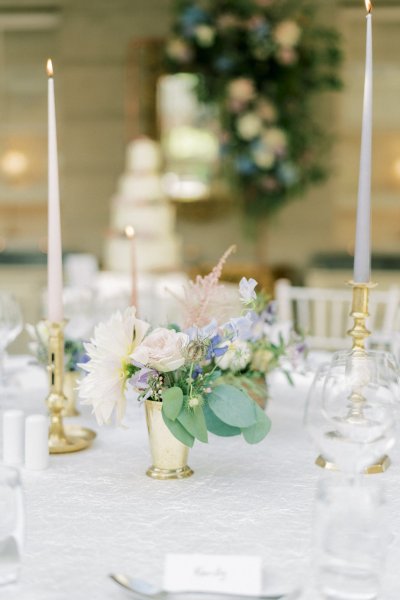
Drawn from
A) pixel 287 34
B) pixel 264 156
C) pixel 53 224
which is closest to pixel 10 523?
pixel 53 224

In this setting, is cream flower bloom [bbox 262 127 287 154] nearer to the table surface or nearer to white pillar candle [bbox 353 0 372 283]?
the table surface

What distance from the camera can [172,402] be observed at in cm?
119

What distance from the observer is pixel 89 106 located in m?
5.16

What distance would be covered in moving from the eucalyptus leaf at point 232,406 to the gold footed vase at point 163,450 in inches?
2.9

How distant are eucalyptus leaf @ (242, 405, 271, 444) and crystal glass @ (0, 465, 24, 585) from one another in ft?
1.36

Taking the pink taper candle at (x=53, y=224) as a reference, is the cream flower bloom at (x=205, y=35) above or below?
above

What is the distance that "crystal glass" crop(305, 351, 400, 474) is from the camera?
3.33 feet

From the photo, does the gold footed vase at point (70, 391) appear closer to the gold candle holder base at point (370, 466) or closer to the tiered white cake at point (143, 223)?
the gold candle holder base at point (370, 466)

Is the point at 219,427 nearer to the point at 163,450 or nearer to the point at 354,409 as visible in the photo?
the point at 163,450

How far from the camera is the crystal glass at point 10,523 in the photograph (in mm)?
876

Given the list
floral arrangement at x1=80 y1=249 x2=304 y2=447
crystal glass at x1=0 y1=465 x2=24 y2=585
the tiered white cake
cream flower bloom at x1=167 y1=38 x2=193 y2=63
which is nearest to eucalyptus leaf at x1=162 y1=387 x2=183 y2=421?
floral arrangement at x1=80 y1=249 x2=304 y2=447

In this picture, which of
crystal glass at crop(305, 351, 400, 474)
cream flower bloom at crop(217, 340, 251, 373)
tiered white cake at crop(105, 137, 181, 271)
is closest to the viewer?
crystal glass at crop(305, 351, 400, 474)

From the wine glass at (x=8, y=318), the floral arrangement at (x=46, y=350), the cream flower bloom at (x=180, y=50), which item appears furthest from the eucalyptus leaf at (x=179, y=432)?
the cream flower bloom at (x=180, y=50)

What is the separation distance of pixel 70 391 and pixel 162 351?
0.48 metres
